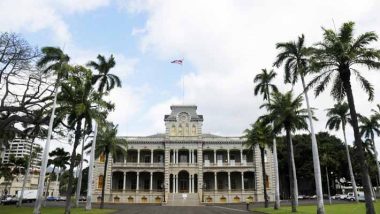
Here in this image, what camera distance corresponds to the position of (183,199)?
63.5 metres

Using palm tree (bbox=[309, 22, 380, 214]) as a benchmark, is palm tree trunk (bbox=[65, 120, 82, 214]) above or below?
below

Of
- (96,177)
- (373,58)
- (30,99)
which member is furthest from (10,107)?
(96,177)

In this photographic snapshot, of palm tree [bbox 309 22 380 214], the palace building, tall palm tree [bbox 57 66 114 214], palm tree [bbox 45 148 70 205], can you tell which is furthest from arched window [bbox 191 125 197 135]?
palm tree [bbox 309 22 380 214]

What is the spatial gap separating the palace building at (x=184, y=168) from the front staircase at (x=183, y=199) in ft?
3.15

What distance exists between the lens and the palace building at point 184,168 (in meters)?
67.9

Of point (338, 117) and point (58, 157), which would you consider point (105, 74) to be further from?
point (338, 117)

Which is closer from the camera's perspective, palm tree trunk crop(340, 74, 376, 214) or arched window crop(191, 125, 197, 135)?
palm tree trunk crop(340, 74, 376, 214)

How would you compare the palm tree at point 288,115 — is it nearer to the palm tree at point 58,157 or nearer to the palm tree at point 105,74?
the palm tree at point 105,74

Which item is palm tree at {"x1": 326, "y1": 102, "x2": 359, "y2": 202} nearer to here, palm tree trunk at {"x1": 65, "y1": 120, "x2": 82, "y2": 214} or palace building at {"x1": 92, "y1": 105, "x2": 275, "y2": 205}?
palace building at {"x1": 92, "y1": 105, "x2": 275, "y2": 205}

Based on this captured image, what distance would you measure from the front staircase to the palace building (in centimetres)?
96

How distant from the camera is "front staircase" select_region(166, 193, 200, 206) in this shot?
61.9 meters

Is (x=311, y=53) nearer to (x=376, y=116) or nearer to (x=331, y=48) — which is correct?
(x=331, y=48)

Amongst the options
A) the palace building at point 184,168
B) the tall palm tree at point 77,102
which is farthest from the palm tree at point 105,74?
the palace building at point 184,168

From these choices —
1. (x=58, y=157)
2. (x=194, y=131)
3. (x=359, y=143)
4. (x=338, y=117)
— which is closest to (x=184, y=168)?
(x=194, y=131)
